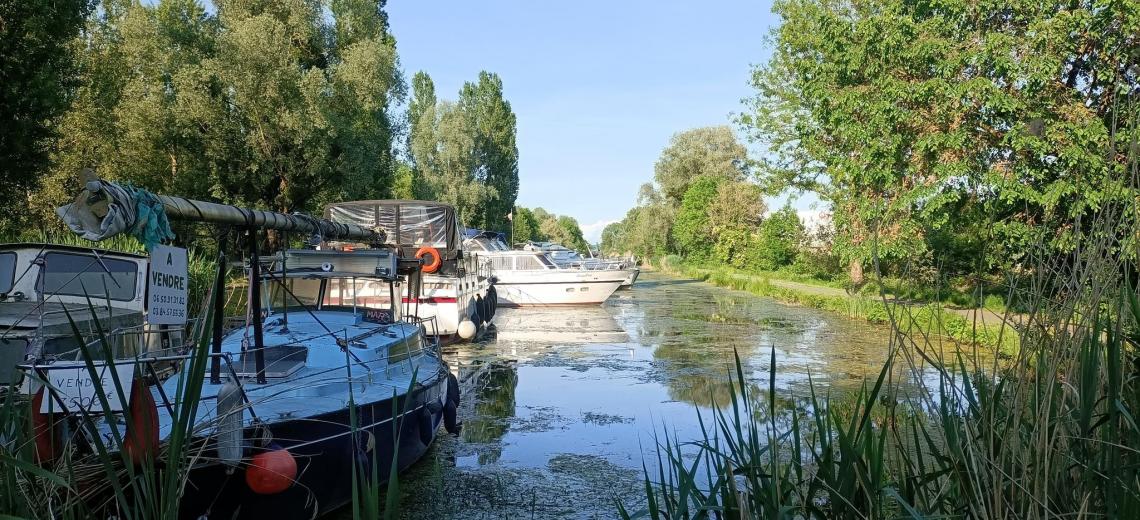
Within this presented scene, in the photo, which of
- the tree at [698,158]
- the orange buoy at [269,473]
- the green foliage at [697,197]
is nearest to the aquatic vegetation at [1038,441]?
the orange buoy at [269,473]

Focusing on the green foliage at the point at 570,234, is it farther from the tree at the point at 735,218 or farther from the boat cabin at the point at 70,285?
the boat cabin at the point at 70,285

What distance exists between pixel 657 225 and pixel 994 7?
163ft

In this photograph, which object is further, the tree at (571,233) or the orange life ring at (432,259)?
the tree at (571,233)

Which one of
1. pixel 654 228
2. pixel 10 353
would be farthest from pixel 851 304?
pixel 654 228

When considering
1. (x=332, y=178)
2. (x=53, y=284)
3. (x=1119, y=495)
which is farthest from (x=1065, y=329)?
(x=332, y=178)

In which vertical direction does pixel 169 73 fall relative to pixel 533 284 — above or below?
above

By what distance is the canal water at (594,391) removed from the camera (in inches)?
255

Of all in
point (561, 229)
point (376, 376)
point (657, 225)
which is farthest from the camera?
point (561, 229)

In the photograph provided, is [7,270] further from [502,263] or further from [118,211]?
[502,263]

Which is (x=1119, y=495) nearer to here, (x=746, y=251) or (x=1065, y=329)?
(x=1065, y=329)

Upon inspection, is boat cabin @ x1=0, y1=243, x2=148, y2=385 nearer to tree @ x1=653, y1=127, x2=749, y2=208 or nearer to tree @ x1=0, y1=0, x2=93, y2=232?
tree @ x1=0, y1=0, x2=93, y2=232

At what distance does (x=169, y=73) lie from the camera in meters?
25.3

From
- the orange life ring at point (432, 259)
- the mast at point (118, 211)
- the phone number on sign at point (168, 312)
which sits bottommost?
the phone number on sign at point (168, 312)

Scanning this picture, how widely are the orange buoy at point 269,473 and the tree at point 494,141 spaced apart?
142 ft
